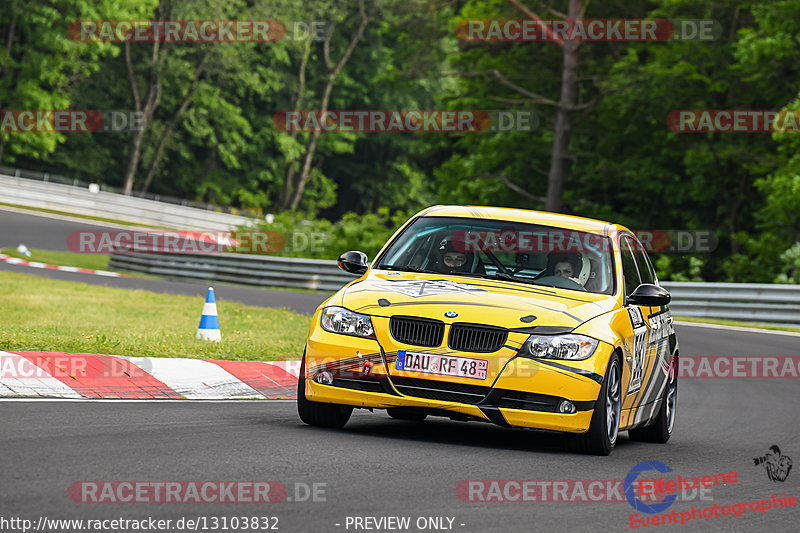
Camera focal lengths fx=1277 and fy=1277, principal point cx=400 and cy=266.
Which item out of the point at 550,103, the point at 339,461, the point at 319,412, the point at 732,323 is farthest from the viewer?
the point at 550,103

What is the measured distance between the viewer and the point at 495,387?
7973 mm

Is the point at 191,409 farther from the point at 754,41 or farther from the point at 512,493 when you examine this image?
the point at 754,41

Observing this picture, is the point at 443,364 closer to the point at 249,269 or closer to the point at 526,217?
the point at 526,217

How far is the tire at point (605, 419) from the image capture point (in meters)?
8.15

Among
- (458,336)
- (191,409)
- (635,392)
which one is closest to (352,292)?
(458,336)

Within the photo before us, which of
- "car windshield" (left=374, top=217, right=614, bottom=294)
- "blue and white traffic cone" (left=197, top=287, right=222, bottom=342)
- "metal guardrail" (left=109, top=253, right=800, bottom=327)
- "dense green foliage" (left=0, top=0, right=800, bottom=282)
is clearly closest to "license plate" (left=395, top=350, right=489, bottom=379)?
"car windshield" (left=374, top=217, right=614, bottom=294)

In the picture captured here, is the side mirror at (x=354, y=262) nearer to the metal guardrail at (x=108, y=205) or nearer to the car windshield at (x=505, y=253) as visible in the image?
the car windshield at (x=505, y=253)

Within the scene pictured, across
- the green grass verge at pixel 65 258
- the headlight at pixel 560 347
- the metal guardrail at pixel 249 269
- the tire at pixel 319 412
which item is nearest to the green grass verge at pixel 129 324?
the tire at pixel 319 412

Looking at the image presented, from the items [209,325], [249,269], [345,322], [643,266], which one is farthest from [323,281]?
[345,322]

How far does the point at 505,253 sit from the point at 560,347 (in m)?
1.57

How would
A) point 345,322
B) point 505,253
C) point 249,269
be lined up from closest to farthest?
point 345,322 < point 505,253 < point 249,269

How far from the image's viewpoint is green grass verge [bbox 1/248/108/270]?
112 ft

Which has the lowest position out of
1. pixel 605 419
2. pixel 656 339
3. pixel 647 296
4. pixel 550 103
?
pixel 605 419

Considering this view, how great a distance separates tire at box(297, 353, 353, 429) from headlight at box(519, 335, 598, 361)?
54.9 inches
